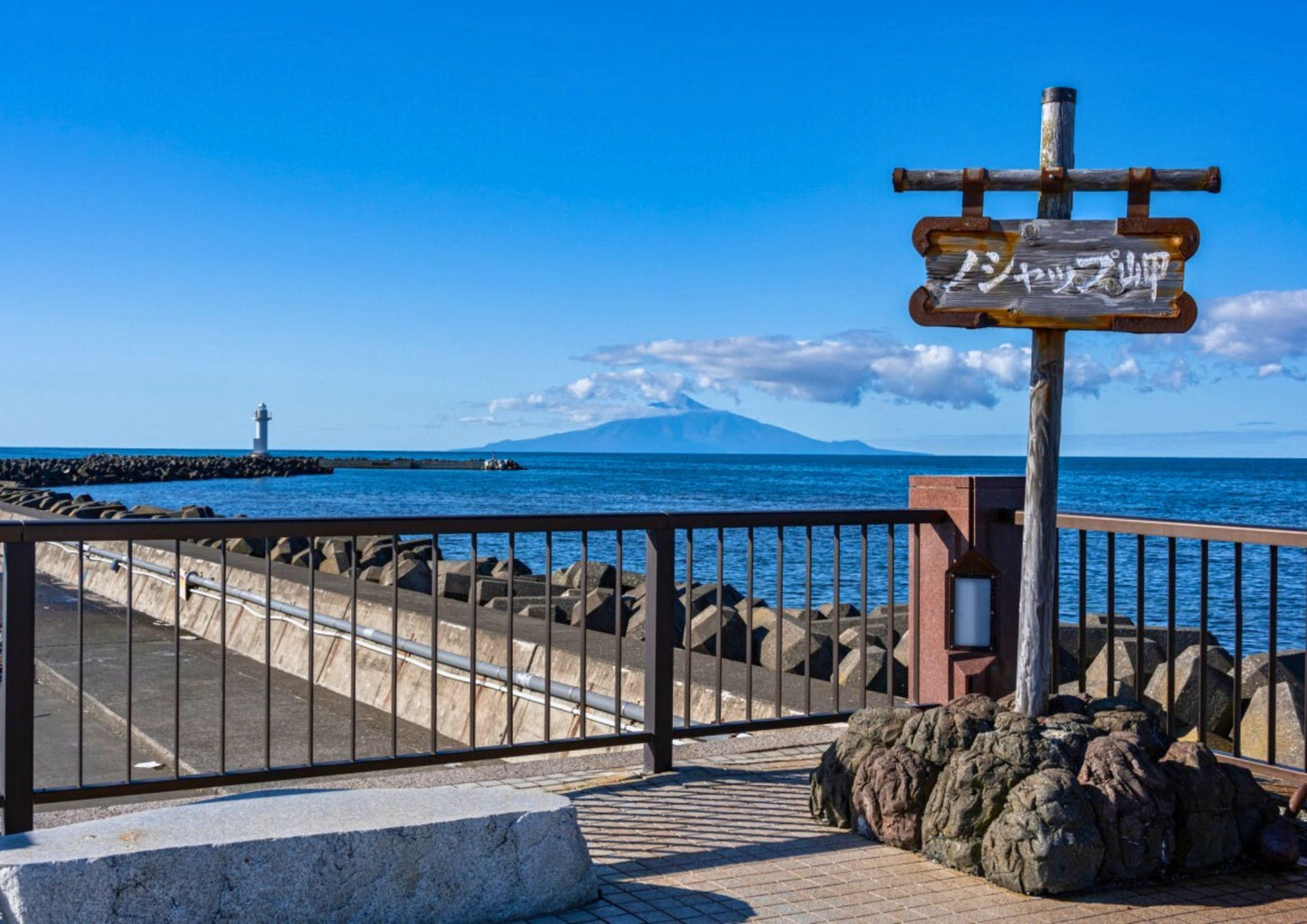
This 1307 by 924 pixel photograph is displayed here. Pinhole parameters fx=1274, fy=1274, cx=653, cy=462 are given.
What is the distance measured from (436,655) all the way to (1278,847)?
367cm

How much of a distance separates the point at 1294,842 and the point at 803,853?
1809 millimetres

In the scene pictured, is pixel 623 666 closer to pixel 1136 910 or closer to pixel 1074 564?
pixel 1136 910

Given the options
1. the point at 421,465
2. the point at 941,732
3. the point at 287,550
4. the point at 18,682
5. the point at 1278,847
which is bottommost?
the point at 421,465

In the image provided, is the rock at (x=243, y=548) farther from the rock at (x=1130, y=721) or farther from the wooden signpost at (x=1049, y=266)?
the rock at (x=1130, y=721)

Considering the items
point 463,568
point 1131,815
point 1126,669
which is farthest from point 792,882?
point 463,568

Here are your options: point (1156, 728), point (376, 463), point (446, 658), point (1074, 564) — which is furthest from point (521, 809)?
point (376, 463)

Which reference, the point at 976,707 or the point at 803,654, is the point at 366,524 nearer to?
the point at 976,707

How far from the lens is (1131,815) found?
4.55 m

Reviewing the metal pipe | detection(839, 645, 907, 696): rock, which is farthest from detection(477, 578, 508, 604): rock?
detection(839, 645, 907, 696): rock

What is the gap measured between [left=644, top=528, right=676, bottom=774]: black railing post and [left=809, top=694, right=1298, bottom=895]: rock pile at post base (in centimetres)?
115

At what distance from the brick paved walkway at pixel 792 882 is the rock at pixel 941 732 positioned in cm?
41

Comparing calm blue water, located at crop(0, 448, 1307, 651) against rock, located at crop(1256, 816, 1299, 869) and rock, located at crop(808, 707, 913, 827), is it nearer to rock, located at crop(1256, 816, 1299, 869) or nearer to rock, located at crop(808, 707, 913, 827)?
rock, located at crop(808, 707, 913, 827)

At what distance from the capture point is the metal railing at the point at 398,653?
5305 mm

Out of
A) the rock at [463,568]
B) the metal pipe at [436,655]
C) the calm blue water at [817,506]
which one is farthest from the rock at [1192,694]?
the rock at [463,568]
